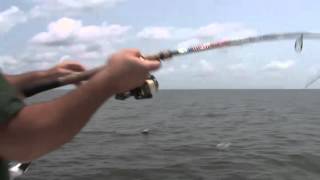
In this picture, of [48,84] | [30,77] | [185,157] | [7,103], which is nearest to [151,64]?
[7,103]

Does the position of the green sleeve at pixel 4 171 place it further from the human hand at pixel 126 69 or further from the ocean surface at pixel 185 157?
the ocean surface at pixel 185 157

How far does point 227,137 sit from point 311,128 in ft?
41.9

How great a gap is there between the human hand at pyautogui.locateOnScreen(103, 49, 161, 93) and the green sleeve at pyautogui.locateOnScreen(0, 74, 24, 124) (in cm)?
48

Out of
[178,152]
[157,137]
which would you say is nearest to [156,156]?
[178,152]

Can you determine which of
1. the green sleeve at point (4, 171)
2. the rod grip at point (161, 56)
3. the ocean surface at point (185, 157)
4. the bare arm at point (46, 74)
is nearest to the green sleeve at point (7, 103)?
the green sleeve at point (4, 171)

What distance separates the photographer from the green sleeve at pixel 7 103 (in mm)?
2756

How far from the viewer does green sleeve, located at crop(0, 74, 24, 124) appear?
276 cm

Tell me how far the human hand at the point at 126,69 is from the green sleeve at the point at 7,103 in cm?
48

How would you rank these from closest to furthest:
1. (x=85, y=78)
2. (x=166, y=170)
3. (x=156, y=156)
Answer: (x=85, y=78) → (x=166, y=170) → (x=156, y=156)

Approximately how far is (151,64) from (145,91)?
34 centimetres

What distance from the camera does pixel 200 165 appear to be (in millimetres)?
25875

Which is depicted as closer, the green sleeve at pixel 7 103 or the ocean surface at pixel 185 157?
the green sleeve at pixel 7 103

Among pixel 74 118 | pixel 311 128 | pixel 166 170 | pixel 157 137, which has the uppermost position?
pixel 74 118

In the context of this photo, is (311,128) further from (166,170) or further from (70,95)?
(70,95)
